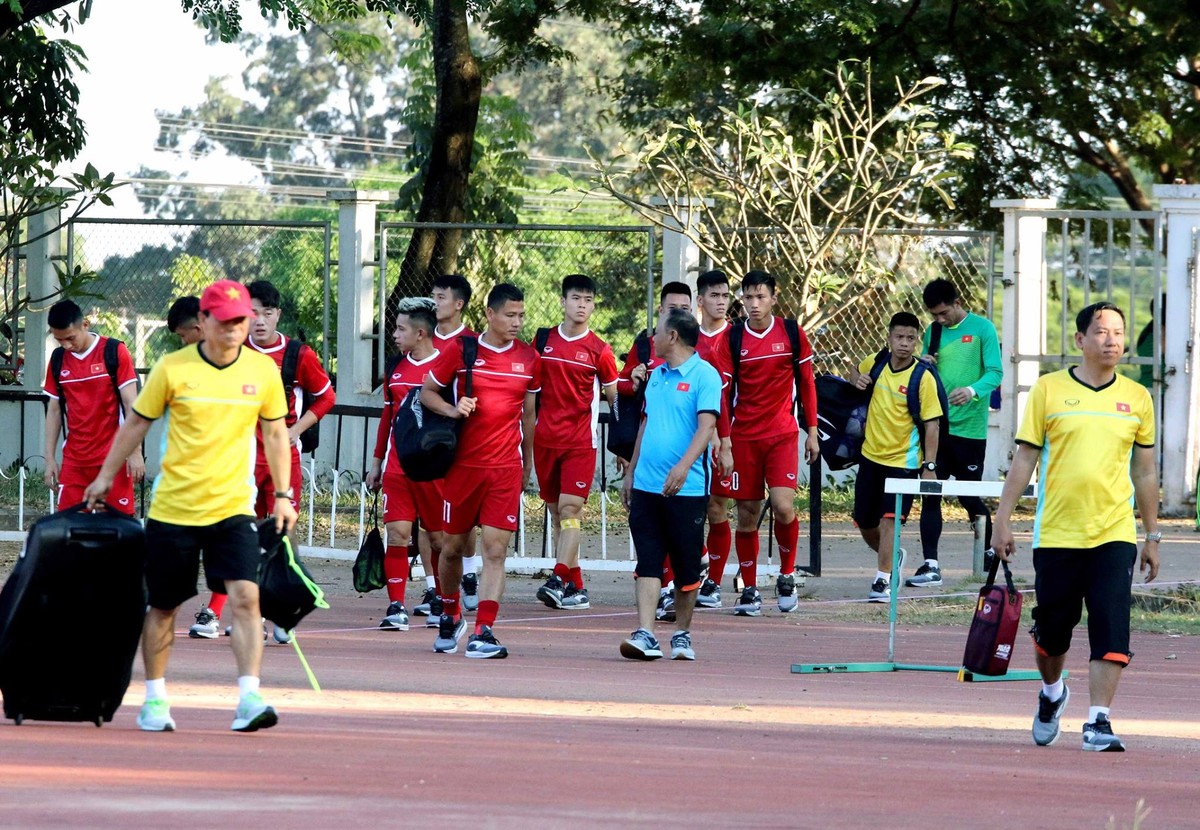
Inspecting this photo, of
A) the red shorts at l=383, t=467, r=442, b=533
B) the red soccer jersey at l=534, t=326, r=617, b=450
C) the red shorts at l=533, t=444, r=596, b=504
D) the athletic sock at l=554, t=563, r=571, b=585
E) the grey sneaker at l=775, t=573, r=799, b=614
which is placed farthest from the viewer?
the athletic sock at l=554, t=563, r=571, b=585

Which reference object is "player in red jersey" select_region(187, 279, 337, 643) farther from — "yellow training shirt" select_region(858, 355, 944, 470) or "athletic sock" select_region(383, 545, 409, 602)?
"yellow training shirt" select_region(858, 355, 944, 470)

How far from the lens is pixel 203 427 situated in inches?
284

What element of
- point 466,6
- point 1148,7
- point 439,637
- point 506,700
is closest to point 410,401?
point 439,637

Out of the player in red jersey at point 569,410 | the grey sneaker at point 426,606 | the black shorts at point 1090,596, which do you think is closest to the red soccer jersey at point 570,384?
the player in red jersey at point 569,410

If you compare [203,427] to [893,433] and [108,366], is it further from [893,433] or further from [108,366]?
[893,433]

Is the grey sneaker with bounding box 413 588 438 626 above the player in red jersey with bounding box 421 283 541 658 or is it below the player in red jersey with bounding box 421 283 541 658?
below

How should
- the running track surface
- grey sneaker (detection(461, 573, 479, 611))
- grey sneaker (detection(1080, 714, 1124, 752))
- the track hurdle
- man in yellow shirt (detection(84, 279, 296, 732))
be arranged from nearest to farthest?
1. the running track surface
2. man in yellow shirt (detection(84, 279, 296, 732))
3. grey sneaker (detection(1080, 714, 1124, 752))
4. the track hurdle
5. grey sneaker (detection(461, 573, 479, 611))

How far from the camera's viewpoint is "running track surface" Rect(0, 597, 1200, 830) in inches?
231

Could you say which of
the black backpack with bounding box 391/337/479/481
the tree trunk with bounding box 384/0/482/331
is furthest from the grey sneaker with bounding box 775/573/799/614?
the tree trunk with bounding box 384/0/482/331

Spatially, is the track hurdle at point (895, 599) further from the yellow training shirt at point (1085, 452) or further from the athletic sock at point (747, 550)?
the athletic sock at point (747, 550)

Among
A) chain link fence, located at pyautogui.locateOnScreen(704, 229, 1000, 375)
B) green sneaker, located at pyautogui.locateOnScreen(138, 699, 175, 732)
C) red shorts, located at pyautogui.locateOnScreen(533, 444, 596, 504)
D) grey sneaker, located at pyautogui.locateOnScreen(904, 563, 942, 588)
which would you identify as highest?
chain link fence, located at pyautogui.locateOnScreen(704, 229, 1000, 375)

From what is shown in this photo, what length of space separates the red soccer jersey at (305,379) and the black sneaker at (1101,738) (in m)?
4.67

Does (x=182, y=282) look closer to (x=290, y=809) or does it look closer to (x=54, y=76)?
(x=54, y=76)

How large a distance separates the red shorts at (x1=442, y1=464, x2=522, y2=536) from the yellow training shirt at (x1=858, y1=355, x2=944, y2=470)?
3212mm
